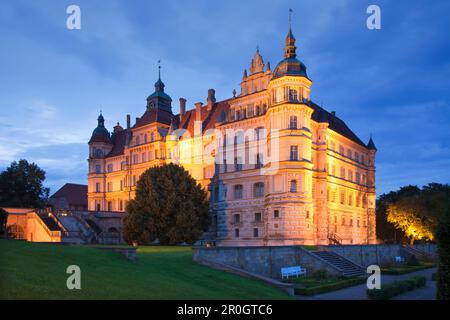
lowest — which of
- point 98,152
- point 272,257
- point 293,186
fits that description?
point 272,257

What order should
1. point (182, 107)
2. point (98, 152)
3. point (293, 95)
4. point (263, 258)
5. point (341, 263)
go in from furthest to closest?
point (98, 152), point (182, 107), point (293, 95), point (341, 263), point (263, 258)

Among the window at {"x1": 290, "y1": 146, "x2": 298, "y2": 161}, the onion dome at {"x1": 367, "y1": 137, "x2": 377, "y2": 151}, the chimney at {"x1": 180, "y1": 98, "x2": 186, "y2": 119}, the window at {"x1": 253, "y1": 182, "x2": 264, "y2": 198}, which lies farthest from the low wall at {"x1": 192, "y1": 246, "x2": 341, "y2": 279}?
the onion dome at {"x1": 367, "y1": 137, "x2": 377, "y2": 151}

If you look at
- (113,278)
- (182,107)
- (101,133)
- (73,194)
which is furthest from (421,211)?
(73,194)

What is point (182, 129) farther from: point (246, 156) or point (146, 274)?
point (146, 274)

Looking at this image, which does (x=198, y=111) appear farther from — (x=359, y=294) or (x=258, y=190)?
(x=359, y=294)

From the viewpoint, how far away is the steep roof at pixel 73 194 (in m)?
94.9

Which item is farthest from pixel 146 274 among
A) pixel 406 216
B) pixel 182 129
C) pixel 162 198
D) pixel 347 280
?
pixel 406 216

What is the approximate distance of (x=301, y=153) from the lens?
52.9 metres

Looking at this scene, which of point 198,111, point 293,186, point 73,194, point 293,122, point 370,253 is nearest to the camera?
point 370,253

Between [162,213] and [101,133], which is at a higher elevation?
[101,133]

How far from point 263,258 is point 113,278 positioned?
1717 centimetres

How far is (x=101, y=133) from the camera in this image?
3376 inches

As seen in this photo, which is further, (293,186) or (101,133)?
(101,133)
